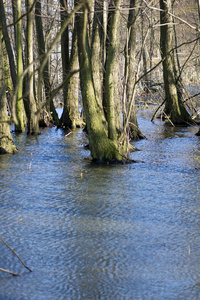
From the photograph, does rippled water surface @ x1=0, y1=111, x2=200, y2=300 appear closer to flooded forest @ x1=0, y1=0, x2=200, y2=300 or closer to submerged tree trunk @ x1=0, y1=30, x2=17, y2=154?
flooded forest @ x1=0, y1=0, x2=200, y2=300

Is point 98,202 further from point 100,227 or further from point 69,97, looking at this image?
point 69,97

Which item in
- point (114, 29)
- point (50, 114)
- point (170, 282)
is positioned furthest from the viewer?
point (50, 114)

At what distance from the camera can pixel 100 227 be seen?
582 cm

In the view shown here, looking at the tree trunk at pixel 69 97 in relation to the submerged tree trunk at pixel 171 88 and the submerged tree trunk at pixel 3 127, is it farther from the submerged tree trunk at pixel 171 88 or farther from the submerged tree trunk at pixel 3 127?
the submerged tree trunk at pixel 3 127

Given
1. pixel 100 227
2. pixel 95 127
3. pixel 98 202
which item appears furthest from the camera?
pixel 95 127

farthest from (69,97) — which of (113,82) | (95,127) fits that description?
(95,127)

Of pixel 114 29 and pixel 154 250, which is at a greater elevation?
pixel 114 29

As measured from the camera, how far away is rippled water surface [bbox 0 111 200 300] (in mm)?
4109

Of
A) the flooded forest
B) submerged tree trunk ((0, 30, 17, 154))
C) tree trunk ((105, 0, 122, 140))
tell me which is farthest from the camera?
submerged tree trunk ((0, 30, 17, 154))

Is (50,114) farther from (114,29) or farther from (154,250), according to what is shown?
(154,250)

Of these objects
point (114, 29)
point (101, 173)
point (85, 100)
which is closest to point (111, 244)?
point (101, 173)

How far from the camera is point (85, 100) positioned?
9.73 metres

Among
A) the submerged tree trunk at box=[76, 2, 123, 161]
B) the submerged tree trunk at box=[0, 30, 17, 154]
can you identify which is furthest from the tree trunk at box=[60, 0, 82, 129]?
the submerged tree trunk at box=[76, 2, 123, 161]

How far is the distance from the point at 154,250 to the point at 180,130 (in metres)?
11.7
